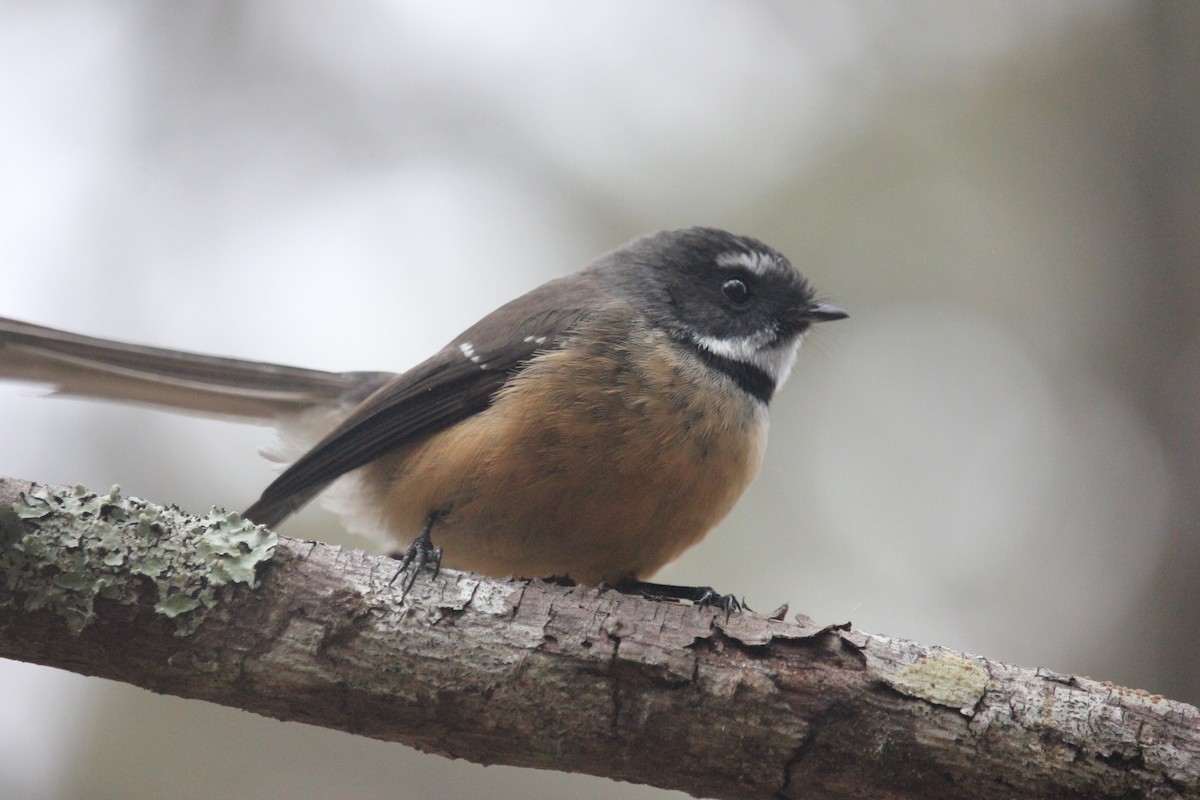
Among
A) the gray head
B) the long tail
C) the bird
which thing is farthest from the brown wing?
the long tail

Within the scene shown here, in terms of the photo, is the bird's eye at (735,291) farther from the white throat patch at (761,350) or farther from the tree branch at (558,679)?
the tree branch at (558,679)

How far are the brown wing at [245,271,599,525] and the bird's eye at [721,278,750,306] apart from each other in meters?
0.80

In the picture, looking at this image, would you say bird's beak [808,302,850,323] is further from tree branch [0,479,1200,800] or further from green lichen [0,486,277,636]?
green lichen [0,486,277,636]

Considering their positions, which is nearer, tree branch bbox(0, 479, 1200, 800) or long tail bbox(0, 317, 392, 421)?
tree branch bbox(0, 479, 1200, 800)

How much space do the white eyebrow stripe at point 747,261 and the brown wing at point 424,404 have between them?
881mm

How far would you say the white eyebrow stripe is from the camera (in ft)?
17.8

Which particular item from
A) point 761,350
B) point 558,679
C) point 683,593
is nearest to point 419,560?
point 558,679

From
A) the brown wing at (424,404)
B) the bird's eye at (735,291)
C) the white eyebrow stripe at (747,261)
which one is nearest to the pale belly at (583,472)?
the brown wing at (424,404)

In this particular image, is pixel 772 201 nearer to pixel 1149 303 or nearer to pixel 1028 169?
pixel 1028 169

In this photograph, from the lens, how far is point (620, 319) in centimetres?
477

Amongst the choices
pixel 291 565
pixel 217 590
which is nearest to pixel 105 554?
pixel 217 590

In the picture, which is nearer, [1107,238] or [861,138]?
[1107,238]

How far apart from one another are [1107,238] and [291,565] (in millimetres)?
6377

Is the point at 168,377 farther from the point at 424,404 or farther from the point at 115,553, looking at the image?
the point at 115,553
